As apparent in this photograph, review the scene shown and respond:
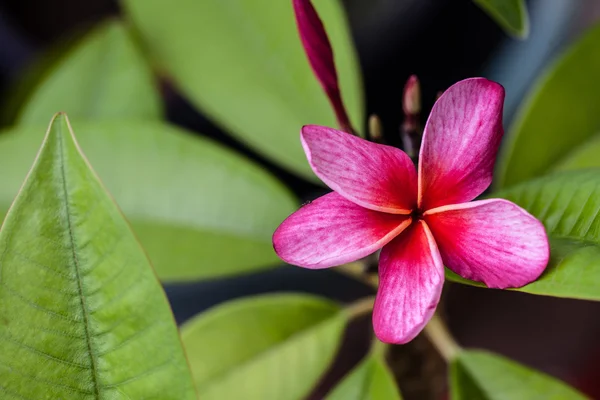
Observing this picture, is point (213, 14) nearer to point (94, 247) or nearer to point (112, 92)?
point (112, 92)

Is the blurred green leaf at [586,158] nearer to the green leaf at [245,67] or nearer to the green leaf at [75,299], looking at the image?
the green leaf at [245,67]

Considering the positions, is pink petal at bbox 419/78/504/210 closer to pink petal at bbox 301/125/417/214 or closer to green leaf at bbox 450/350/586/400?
pink petal at bbox 301/125/417/214

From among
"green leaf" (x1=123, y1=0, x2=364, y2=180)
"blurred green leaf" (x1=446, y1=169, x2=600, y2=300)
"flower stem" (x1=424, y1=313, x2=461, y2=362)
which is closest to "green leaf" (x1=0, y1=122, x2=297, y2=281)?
"green leaf" (x1=123, y1=0, x2=364, y2=180)

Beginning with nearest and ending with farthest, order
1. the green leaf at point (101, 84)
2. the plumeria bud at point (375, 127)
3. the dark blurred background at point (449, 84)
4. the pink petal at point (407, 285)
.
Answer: the pink petal at point (407, 285)
the plumeria bud at point (375, 127)
the green leaf at point (101, 84)
the dark blurred background at point (449, 84)

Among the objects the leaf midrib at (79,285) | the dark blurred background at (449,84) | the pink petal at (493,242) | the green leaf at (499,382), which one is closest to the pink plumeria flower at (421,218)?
the pink petal at (493,242)

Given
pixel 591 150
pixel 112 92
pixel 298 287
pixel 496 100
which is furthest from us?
pixel 298 287

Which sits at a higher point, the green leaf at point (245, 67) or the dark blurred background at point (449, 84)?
the green leaf at point (245, 67)

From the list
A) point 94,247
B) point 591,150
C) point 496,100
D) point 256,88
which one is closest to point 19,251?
point 94,247
